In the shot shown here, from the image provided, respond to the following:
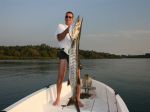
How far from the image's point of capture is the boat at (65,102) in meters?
6.24

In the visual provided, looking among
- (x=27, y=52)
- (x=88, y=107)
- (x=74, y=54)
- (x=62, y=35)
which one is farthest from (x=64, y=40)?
(x=27, y=52)

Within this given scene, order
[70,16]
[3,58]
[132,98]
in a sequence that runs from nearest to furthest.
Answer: [70,16]
[132,98]
[3,58]

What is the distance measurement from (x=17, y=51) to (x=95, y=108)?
108 m

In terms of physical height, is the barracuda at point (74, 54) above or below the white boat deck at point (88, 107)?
above

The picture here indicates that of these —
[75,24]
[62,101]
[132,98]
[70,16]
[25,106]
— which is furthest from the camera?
[132,98]

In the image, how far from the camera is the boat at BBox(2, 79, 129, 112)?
624cm

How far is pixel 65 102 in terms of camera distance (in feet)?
25.8

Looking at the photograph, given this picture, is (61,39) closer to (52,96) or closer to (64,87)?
(52,96)

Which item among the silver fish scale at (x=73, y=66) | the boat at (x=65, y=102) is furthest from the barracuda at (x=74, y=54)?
the boat at (x=65, y=102)

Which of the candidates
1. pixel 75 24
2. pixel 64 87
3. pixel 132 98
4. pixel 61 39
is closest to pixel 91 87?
pixel 64 87

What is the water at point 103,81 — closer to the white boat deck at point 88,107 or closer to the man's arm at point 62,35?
the white boat deck at point 88,107

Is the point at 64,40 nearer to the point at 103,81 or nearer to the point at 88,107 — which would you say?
the point at 88,107

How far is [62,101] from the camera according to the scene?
802 centimetres

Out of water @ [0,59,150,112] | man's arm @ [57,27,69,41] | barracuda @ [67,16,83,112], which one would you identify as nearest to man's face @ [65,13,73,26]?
man's arm @ [57,27,69,41]
